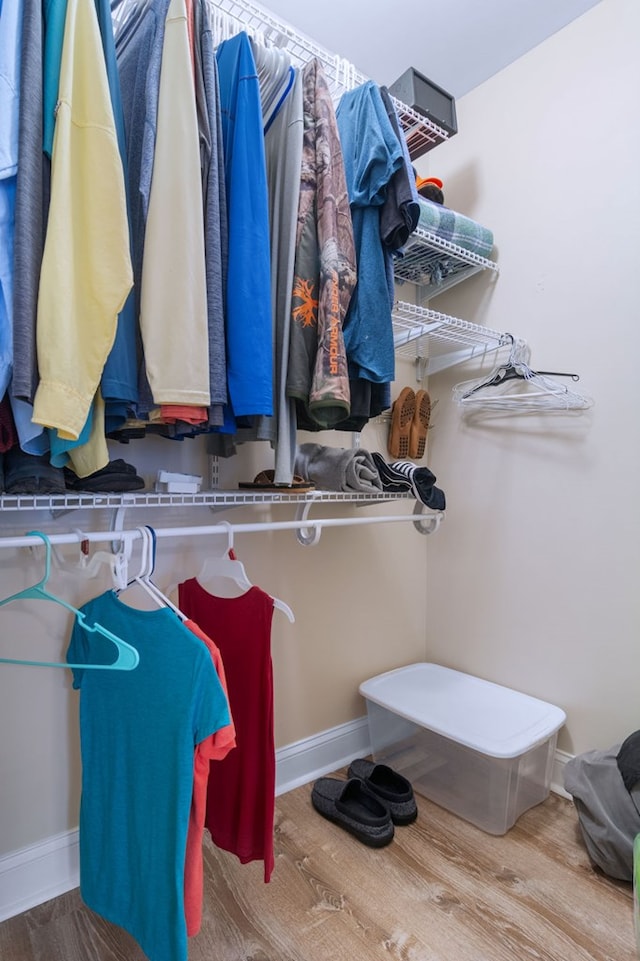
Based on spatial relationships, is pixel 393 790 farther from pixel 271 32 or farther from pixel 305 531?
pixel 271 32

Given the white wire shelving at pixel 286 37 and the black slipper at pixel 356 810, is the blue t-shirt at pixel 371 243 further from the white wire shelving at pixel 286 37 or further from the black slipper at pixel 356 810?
the black slipper at pixel 356 810

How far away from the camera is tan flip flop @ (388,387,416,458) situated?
188cm

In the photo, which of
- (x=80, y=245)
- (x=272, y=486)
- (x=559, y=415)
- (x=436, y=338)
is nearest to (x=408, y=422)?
(x=436, y=338)

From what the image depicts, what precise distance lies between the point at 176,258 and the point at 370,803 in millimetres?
1472

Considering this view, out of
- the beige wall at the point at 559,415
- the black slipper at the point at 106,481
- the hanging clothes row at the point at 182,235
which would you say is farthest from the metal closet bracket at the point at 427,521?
the black slipper at the point at 106,481

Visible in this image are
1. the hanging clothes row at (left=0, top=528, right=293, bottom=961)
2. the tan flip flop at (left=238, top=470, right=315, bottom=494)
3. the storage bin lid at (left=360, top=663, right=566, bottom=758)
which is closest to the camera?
the hanging clothes row at (left=0, top=528, right=293, bottom=961)

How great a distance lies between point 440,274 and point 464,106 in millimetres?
683

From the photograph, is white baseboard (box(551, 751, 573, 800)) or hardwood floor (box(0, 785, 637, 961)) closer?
hardwood floor (box(0, 785, 637, 961))

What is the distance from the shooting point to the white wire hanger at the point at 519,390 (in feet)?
5.14

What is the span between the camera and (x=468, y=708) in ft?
5.19

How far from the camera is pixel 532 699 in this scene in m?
1.64

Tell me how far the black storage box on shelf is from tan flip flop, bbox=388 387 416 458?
0.83 meters

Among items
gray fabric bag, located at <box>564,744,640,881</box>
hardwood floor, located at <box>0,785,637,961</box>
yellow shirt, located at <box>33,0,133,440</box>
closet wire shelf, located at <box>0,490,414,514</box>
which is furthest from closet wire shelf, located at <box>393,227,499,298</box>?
hardwood floor, located at <box>0,785,637,961</box>

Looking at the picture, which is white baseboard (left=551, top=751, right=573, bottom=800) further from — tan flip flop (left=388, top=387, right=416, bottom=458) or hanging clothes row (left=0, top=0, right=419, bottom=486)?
hanging clothes row (left=0, top=0, right=419, bottom=486)
